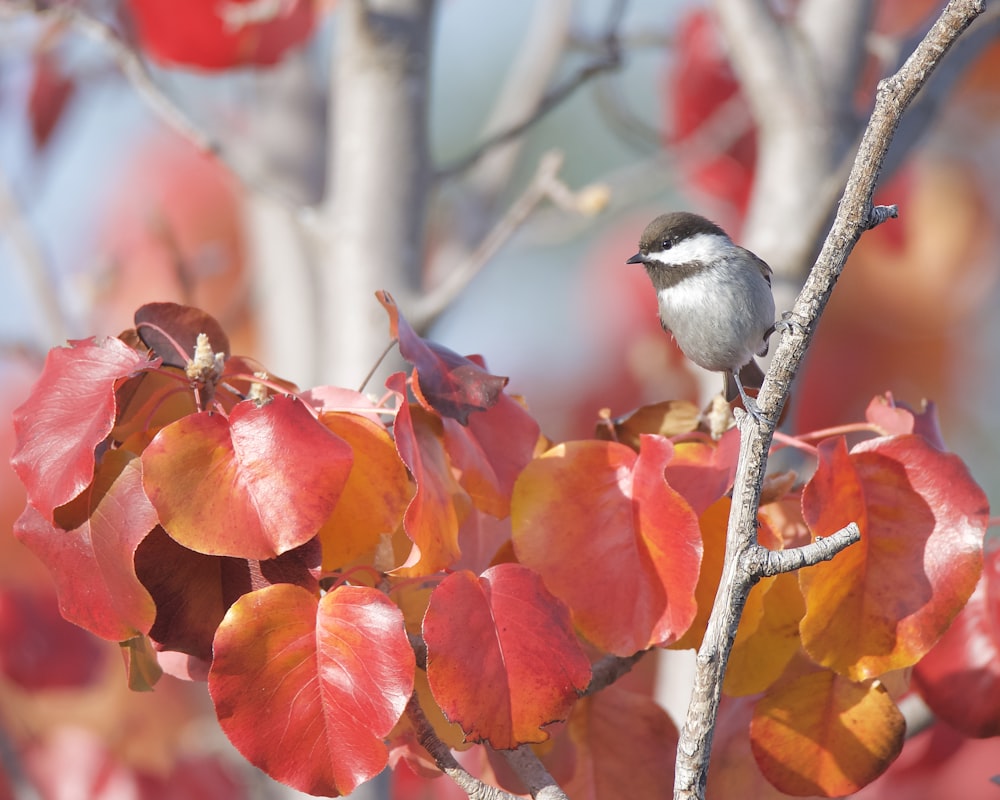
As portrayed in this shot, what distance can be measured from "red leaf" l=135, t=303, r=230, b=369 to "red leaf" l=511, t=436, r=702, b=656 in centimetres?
29

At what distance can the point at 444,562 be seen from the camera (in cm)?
80

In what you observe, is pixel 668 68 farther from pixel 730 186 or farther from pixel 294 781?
A: pixel 294 781

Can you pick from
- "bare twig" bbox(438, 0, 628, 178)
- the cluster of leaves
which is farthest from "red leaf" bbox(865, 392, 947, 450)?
"bare twig" bbox(438, 0, 628, 178)

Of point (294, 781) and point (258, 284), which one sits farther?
point (258, 284)

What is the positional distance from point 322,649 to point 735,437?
365 millimetres

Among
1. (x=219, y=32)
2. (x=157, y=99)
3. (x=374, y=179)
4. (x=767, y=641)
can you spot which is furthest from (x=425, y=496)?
(x=219, y=32)

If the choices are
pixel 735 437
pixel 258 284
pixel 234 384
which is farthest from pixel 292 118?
pixel 735 437

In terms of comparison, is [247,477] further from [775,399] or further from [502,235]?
[502,235]

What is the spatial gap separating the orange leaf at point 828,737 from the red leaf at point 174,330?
548 mm

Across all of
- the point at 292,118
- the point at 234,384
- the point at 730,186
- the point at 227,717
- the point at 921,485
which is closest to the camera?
the point at 227,717

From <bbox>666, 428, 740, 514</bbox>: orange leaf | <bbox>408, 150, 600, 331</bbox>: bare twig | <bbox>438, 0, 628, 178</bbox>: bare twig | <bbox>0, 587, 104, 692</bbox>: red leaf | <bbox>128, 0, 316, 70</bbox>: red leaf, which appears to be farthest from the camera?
<bbox>128, 0, 316, 70</bbox>: red leaf

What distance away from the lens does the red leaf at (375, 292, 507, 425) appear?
807 mm

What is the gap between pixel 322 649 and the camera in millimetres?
755

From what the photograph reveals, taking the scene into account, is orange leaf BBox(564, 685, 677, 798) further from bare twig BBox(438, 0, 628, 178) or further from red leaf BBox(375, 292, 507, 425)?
bare twig BBox(438, 0, 628, 178)
